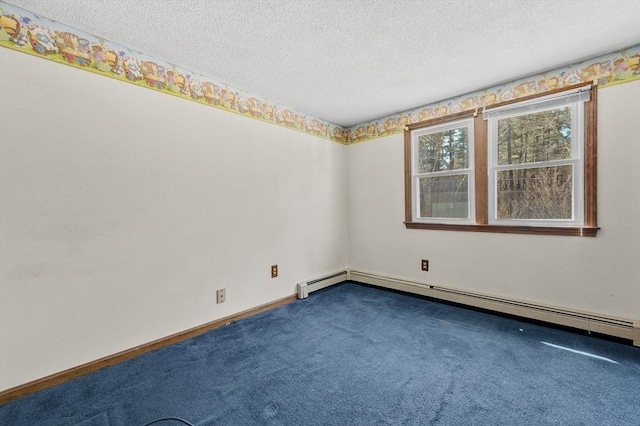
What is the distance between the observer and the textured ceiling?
1620 millimetres

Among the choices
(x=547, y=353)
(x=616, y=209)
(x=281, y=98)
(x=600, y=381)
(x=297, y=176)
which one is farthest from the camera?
(x=297, y=176)

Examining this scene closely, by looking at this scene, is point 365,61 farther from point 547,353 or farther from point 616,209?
point 547,353

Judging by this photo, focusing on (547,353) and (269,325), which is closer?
(547,353)

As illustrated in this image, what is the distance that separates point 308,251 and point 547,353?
7.80ft

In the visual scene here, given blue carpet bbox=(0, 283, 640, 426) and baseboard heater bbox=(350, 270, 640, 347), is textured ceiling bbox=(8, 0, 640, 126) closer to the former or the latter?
baseboard heater bbox=(350, 270, 640, 347)

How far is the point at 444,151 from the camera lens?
3.13m

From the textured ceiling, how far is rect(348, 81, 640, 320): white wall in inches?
27.4

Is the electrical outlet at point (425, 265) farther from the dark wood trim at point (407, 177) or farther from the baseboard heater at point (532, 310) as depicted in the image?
the dark wood trim at point (407, 177)

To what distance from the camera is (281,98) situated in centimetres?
297

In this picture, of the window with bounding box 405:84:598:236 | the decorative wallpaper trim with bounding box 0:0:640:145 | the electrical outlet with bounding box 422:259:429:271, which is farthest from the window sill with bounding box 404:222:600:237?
the decorative wallpaper trim with bounding box 0:0:640:145

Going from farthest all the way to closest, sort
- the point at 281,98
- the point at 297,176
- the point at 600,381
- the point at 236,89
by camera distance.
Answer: the point at 297,176
the point at 281,98
the point at 236,89
the point at 600,381

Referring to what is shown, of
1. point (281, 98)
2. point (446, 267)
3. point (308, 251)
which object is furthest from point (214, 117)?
point (446, 267)

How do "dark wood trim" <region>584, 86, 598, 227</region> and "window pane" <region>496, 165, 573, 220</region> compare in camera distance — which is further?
"window pane" <region>496, 165, 573, 220</region>

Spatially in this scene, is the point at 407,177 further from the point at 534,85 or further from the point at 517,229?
the point at 534,85
